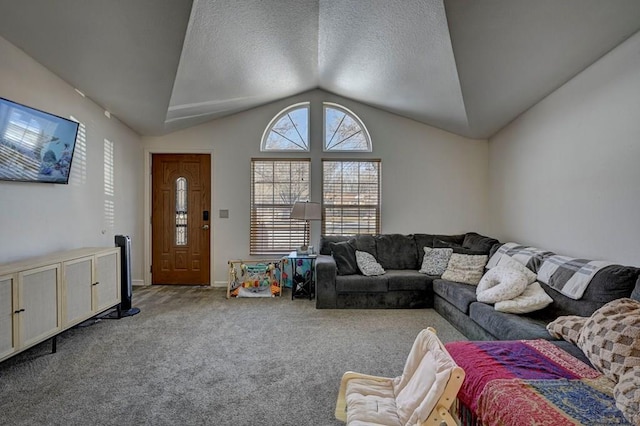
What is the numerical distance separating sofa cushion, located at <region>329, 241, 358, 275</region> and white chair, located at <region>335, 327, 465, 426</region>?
2431 millimetres

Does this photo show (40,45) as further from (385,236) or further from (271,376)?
(385,236)

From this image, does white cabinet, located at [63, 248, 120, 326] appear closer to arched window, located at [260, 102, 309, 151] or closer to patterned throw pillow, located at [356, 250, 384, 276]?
arched window, located at [260, 102, 309, 151]

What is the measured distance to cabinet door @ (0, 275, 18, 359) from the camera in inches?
88.9

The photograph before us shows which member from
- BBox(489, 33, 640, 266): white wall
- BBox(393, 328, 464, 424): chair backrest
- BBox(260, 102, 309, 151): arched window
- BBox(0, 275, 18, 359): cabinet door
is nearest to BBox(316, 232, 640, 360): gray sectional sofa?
BBox(489, 33, 640, 266): white wall

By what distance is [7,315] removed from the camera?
2.29 m

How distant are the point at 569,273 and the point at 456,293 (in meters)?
1.00

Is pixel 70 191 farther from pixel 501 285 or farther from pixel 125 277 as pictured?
pixel 501 285

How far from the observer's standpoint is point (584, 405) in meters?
1.34

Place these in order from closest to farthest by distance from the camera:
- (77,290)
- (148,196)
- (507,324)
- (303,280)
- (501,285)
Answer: (507,324) → (501,285) → (77,290) → (303,280) → (148,196)

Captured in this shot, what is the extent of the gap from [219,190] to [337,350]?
10.6ft

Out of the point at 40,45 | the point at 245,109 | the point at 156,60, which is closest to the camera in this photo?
the point at 40,45

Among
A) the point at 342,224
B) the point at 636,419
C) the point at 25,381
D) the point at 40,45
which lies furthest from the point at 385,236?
the point at 40,45

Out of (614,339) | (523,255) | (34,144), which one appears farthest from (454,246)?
(34,144)

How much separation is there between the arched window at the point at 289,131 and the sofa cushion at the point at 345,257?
5.72 ft
